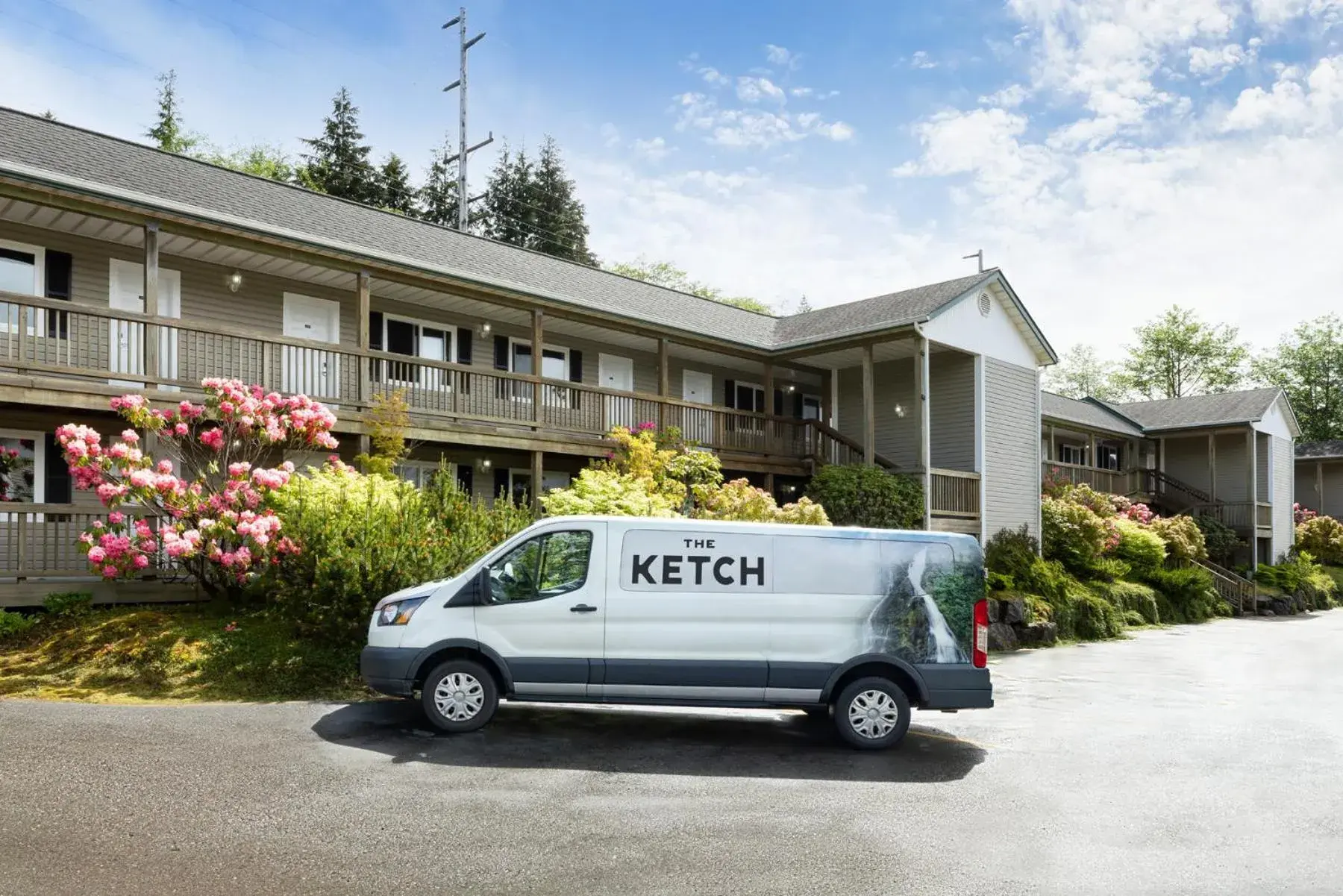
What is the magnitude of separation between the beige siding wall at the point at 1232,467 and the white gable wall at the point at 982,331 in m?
17.7

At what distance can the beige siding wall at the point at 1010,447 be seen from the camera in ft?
77.7

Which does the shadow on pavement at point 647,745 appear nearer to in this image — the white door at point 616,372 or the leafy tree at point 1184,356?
the white door at point 616,372

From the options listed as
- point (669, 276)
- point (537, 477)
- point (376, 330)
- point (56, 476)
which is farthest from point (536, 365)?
point (669, 276)

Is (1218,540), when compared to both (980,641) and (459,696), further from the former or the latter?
(459,696)

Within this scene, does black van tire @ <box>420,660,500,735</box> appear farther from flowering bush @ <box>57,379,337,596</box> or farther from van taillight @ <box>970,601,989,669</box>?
van taillight @ <box>970,601,989,669</box>

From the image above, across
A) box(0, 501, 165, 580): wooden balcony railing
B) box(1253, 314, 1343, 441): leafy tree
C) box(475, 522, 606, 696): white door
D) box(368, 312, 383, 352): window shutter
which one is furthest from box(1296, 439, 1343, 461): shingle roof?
box(0, 501, 165, 580): wooden balcony railing

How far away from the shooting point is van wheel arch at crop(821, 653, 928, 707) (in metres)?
8.99

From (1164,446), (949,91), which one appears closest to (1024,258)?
(1164,446)

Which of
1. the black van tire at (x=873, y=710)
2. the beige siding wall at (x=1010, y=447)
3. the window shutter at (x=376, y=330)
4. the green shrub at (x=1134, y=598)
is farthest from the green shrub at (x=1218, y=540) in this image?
the black van tire at (x=873, y=710)

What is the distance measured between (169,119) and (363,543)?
47.2m

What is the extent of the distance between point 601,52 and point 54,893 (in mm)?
17576

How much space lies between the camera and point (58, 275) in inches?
618

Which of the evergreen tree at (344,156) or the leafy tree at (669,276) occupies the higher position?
the evergreen tree at (344,156)

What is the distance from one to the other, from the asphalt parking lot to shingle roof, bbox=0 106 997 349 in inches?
353
